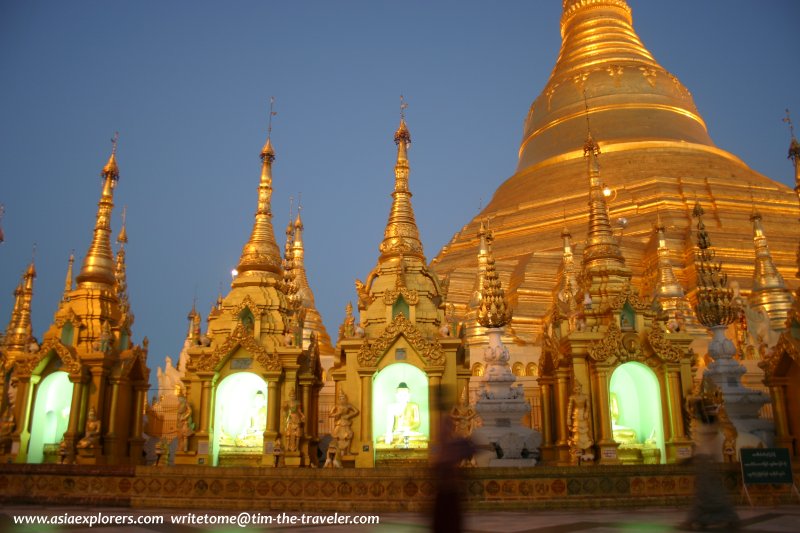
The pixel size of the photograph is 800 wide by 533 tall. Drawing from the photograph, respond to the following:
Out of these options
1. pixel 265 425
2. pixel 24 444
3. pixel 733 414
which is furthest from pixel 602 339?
pixel 24 444

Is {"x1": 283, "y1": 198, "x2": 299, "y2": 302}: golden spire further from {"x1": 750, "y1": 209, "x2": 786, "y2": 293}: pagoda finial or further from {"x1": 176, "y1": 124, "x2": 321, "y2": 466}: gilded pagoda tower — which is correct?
{"x1": 750, "y1": 209, "x2": 786, "y2": 293}: pagoda finial

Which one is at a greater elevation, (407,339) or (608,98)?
(608,98)

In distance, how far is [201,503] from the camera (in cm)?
1137

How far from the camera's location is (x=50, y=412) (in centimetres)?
1748

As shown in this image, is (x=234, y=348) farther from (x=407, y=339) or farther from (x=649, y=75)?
(x=649, y=75)

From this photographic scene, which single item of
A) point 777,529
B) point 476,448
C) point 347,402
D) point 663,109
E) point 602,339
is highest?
point 663,109

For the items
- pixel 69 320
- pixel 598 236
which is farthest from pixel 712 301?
pixel 69 320

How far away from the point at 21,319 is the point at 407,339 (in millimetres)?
16053

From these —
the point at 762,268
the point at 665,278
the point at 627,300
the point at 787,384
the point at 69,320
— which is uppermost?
the point at 762,268

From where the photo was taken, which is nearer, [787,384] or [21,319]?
[787,384]

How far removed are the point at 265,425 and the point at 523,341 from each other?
11726 millimetres

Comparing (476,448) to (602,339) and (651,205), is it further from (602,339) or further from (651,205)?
(651,205)

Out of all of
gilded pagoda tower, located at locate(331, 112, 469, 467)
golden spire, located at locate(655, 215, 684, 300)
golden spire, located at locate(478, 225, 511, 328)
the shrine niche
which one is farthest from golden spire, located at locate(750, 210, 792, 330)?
gilded pagoda tower, located at locate(331, 112, 469, 467)

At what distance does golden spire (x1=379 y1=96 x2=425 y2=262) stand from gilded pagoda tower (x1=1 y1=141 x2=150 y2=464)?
6.98 meters
